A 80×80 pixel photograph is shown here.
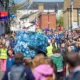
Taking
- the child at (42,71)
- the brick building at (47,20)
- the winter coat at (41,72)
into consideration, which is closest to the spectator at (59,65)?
the child at (42,71)

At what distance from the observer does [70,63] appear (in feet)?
19.7

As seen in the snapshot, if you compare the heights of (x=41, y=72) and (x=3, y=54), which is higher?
(x=41, y=72)

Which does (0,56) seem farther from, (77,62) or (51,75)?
(77,62)

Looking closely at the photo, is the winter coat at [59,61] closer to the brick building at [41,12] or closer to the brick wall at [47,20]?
the brick building at [41,12]

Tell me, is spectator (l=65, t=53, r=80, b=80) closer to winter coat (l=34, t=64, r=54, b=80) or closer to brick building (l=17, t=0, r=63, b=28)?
winter coat (l=34, t=64, r=54, b=80)

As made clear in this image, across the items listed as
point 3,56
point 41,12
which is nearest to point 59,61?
point 3,56

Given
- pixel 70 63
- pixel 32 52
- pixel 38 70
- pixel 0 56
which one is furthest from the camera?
pixel 0 56

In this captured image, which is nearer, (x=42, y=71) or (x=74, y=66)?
(x=74, y=66)

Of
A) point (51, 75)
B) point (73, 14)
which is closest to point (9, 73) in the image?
point (51, 75)

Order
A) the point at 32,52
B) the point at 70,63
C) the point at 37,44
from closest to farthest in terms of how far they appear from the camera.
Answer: the point at 70,63 < the point at 32,52 < the point at 37,44

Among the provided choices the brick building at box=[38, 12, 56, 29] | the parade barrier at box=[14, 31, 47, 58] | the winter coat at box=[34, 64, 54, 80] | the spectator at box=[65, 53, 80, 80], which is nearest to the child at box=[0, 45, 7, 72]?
the parade barrier at box=[14, 31, 47, 58]

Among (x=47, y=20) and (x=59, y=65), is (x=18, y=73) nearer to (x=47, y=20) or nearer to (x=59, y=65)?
(x=59, y=65)

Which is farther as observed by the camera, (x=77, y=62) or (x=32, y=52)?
(x=32, y=52)

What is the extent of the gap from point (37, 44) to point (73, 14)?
93.2 m
